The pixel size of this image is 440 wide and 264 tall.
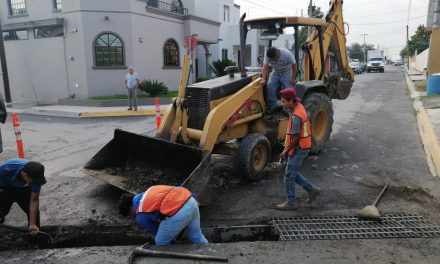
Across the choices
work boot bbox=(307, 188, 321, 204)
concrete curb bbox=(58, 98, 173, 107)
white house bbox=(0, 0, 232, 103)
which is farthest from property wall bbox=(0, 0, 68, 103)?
work boot bbox=(307, 188, 321, 204)

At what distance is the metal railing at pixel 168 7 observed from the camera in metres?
21.1

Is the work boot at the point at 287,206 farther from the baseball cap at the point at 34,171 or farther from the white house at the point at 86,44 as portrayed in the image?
the white house at the point at 86,44

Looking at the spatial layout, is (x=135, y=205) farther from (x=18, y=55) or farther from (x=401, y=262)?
(x=18, y=55)

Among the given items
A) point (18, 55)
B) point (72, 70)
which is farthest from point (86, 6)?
point (18, 55)

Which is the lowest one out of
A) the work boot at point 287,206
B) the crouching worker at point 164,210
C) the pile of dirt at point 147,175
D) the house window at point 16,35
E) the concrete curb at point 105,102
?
the work boot at point 287,206

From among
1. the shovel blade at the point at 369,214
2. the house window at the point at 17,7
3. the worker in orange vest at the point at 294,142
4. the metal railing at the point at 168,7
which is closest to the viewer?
the shovel blade at the point at 369,214

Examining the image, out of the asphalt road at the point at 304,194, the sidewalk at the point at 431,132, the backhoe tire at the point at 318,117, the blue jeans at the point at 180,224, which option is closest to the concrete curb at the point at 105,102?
the asphalt road at the point at 304,194

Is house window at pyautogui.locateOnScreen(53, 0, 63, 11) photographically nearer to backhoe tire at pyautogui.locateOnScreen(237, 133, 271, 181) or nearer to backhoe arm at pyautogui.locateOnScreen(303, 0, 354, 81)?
backhoe arm at pyautogui.locateOnScreen(303, 0, 354, 81)

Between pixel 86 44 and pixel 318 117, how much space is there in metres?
13.5

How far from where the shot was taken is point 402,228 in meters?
4.57

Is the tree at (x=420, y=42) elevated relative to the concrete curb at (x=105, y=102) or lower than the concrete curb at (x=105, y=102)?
elevated

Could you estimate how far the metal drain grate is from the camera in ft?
14.5

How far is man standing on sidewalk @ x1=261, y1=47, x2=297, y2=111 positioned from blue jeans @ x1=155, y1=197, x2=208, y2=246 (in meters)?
3.47

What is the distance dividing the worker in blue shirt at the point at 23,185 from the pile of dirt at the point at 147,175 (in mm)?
1381
